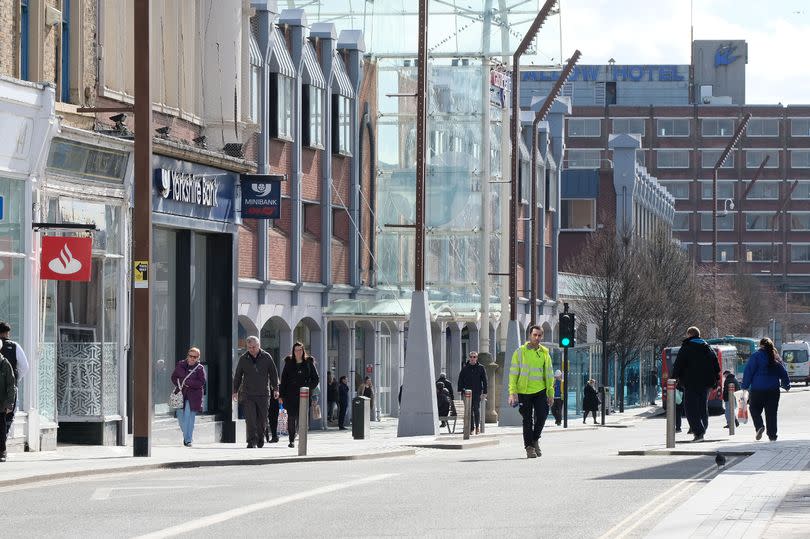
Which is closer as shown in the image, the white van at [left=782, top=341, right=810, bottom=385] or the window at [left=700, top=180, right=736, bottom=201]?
the white van at [left=782, top=341, right=810, bottom=385]

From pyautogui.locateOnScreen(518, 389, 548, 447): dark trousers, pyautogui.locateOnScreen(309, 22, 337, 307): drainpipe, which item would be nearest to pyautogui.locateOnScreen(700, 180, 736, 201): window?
pyautogui.locateOnScreen(309, 22, 337, 307): drainpipe

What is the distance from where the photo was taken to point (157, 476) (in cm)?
1962

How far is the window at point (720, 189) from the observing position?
519 ft

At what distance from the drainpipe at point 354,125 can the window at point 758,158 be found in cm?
11044

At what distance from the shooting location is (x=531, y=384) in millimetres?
23188

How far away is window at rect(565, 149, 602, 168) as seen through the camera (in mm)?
153375

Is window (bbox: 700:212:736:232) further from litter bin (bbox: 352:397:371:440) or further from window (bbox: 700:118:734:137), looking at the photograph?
litter bin (bbox: 352:397:371:440)

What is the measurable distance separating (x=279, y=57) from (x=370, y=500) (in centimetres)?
3139

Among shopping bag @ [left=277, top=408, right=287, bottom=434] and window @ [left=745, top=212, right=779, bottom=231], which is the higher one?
window @ [left=745, top=212, right=779, bottom=231]

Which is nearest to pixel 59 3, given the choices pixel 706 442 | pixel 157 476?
pixel 157 476

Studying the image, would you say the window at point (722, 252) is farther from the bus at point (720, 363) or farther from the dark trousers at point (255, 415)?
the dark trousers at point (255, 415)

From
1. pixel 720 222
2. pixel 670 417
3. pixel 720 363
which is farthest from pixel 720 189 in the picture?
pixel 670 417

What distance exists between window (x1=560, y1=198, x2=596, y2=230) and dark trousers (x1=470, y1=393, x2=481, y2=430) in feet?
204

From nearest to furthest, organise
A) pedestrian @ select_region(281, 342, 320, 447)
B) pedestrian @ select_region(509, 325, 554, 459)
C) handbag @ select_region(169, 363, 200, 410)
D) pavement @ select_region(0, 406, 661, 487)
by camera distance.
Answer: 1. pavement @ select_region(0, 406, 661, 487)
2. pedestrian @ select_region(509, 325, 554, 459)
3. pedestrian @ select_region(281, 342, 320, 447)
4. handbag @ select_region(169, 363, 200, 410)
